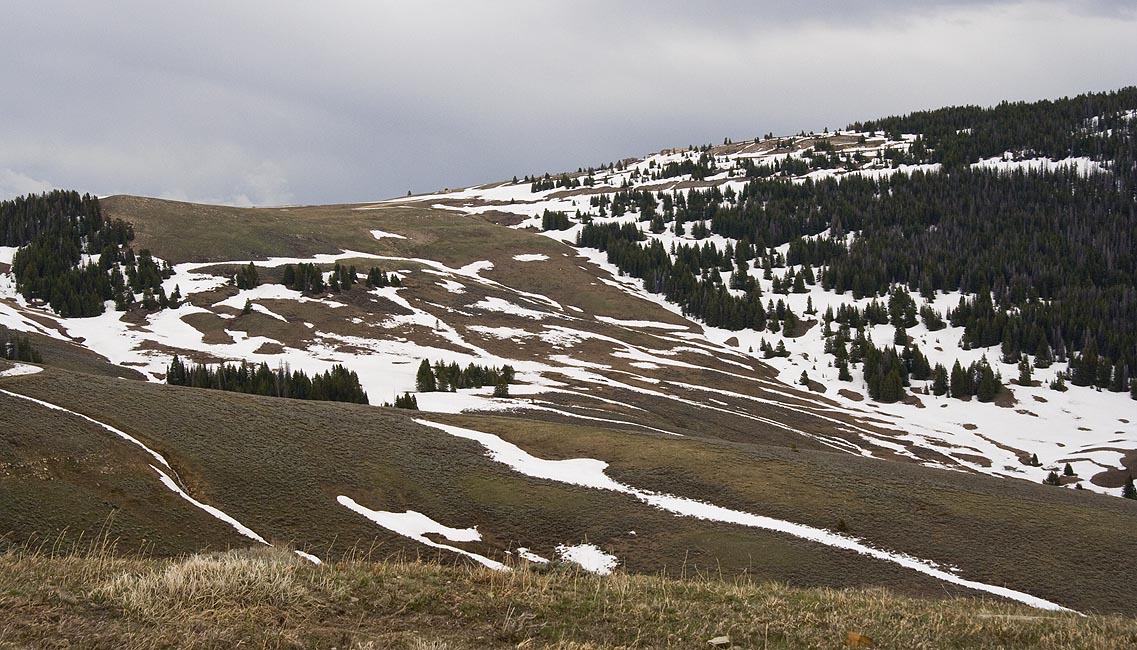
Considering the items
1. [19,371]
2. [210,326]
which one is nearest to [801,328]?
[210,326]

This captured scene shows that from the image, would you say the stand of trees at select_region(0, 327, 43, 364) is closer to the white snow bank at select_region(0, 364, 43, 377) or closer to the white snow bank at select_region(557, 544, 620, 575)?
the white snow bank at select_region(0, 364, 43, 377)

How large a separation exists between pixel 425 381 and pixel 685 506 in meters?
52.6

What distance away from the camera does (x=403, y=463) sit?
3878 centimetres

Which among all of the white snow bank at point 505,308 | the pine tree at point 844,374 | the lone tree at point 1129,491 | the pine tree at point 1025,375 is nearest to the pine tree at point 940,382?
the pine tree at point 844,374

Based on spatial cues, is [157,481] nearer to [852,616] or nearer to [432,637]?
[432,637]

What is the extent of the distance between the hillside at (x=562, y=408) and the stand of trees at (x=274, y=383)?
2.05 ft

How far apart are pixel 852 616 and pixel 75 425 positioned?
34.7 metres

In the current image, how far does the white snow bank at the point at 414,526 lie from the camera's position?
32250 mm

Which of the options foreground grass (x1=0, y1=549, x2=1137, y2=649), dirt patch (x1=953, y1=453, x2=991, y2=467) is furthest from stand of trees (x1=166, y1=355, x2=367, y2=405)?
dirt patch (x1=953, y1=453, x2=991, y2=467)

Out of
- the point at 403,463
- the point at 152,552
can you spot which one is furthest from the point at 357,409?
the point at 152,552

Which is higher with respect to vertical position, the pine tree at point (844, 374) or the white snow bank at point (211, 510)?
the white snow bank at point (211, 510)

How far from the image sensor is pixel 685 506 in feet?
122

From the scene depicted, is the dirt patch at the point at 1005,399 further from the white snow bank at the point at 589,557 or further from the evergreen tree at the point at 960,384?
the white snow bank at the point at 589,557

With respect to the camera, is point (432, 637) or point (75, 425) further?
point (75, 425)
